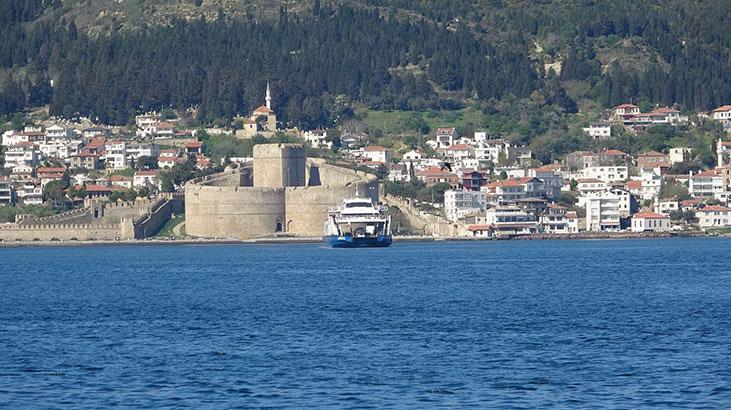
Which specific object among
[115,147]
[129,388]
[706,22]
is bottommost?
[129,388]

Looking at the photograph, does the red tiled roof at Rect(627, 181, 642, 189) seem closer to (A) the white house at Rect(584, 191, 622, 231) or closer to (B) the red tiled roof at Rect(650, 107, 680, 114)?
(A) the white house at Rect(584, 191, 622, 231)

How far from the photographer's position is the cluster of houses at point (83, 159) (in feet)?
382

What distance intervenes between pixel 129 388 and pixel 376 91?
112m

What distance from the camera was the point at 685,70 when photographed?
14475 centimetres

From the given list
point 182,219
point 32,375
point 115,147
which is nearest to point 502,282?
point 32,375

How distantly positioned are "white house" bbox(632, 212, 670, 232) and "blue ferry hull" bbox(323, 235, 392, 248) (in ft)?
58.0

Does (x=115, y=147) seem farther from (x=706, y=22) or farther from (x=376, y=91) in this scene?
(x=706, y=22)

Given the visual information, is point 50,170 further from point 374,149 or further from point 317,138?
point 374,149

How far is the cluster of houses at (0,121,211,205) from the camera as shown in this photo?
11650cm

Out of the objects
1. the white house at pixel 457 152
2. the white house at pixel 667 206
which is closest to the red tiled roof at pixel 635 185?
the white house at pixel 667 206

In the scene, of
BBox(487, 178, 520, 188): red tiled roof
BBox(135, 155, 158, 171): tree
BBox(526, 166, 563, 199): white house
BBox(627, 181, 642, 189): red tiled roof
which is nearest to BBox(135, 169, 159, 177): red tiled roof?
BBox(135, 155, 158, 171): tree

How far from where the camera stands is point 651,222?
107 m

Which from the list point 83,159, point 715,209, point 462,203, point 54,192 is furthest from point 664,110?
point 54,192

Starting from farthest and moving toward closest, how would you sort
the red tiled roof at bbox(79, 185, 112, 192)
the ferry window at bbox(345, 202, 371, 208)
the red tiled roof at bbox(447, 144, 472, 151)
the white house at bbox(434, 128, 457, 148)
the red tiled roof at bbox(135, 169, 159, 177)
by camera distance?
the white house at bbox(434, 128, 457, 148) → the red tiled roof at bbox(447, 144, 472, 151) → the red tiled roof at bbox(135, 169, 159, 177) → the red tiled roof at bbox(79, 185, 112, 192) → the ferry window at bbox(345, 202, 371, 208)
